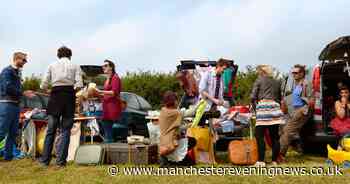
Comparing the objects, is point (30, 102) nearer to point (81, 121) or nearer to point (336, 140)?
point (81, 121)

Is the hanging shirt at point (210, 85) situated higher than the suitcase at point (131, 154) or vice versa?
the hanging shirt at point (210, 85)

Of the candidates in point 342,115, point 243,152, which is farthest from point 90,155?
point 342,115

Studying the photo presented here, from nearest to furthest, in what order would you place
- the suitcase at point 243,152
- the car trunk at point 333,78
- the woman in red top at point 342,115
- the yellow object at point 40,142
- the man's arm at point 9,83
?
the suitcase at point 243,152 → the man's arm at point 9,83 → the woman in red top at point 342,115 → the yellow object at point 40,142 → the car trunk at point 333,78

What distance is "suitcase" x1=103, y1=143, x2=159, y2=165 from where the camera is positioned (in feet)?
26.3

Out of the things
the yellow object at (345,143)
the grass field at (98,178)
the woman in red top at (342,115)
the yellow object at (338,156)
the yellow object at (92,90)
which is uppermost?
the yellow object at (92,90)

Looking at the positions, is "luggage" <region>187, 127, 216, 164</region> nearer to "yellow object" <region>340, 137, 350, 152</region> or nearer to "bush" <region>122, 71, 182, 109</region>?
"yellow object" <region>340, 137, 350, 152</region>

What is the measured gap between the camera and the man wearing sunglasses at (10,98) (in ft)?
28.2

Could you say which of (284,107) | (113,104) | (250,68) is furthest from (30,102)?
(250,68)

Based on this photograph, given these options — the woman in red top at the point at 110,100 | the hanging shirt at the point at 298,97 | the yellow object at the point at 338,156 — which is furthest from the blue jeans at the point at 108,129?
the yellow object at the point at 338,156

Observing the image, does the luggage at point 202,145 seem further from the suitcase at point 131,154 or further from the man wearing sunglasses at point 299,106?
the man wearing sunglasses at point 299,106

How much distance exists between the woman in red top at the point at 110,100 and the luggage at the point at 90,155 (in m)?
0.78

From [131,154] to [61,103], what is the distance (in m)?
1.31

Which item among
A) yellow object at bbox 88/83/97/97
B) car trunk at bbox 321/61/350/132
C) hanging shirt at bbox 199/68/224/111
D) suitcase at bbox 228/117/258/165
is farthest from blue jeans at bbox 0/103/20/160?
car trunk at bbox 321/61/350/132

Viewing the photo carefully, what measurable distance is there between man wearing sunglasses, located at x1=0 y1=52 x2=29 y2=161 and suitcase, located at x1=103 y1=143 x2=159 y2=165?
1.67 meters
